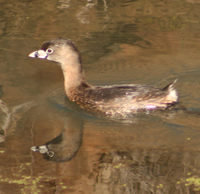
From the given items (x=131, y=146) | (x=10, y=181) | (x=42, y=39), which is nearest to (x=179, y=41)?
(x=42, y=39)

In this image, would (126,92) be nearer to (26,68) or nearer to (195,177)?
(195,177)

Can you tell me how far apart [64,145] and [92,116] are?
2.95 feet

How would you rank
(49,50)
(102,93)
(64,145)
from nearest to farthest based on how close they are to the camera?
(64,145) → (102,93) → (49,50)

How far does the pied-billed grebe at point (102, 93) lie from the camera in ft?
19.4

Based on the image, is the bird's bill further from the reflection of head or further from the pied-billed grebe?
the reflection of head

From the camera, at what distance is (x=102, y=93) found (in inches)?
239

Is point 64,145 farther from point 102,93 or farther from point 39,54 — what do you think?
point 39,54

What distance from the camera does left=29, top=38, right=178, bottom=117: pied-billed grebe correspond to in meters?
5.93

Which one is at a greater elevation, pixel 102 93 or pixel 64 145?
pixel 102 93

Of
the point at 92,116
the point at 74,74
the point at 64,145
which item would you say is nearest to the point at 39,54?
the point at 74,74

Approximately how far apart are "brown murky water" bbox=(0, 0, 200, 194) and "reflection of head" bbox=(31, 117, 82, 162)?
0.01m

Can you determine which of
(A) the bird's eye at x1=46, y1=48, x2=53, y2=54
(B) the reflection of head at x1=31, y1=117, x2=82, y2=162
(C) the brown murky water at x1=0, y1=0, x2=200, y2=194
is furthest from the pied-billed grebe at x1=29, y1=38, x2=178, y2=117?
(B) the reflection of head at x1=31, y1=117, x2=82, y2=162

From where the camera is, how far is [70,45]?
6.36 meters

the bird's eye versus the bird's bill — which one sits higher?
the bird's eye
